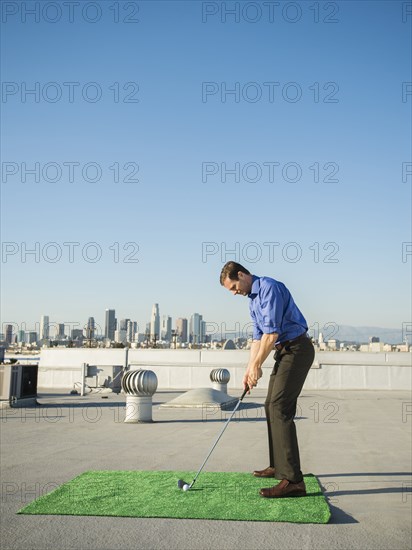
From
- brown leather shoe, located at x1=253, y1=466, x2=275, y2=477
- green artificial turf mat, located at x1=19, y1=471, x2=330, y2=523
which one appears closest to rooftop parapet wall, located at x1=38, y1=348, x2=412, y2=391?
brown leather shoe, located at x1=253, y1=466, x2=275, y2=477

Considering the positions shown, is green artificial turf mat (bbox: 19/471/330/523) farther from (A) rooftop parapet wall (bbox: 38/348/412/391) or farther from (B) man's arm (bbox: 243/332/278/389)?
(A) rooftop parapet wall (bbox: 38/348/412/391)

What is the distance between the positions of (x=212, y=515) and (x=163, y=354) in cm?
2723

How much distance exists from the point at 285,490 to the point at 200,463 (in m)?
1.83

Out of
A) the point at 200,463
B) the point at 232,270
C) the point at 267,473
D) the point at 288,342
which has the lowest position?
the point at 200,463

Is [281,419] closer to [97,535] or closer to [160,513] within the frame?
[160,513]

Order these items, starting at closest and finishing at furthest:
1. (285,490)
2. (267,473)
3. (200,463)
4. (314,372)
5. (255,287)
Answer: (285,490), (255,287), (267,473), (200,463), (314,372)

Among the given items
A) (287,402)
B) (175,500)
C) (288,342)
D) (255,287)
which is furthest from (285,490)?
(255,287)

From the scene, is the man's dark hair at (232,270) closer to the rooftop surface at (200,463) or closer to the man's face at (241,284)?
the man's face at (241,284)

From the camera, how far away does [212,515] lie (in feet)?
13.0

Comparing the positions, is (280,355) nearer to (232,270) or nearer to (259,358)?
(259,358)

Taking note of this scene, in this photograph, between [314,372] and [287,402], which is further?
[314,372]

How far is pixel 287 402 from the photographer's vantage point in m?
4.80

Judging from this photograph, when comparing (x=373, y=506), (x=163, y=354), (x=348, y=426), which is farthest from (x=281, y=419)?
(x=163, y=354)

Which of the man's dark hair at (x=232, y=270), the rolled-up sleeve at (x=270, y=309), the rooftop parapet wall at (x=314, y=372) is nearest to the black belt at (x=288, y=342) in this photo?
the rolled-up sleeve at (x=270, y=309)
